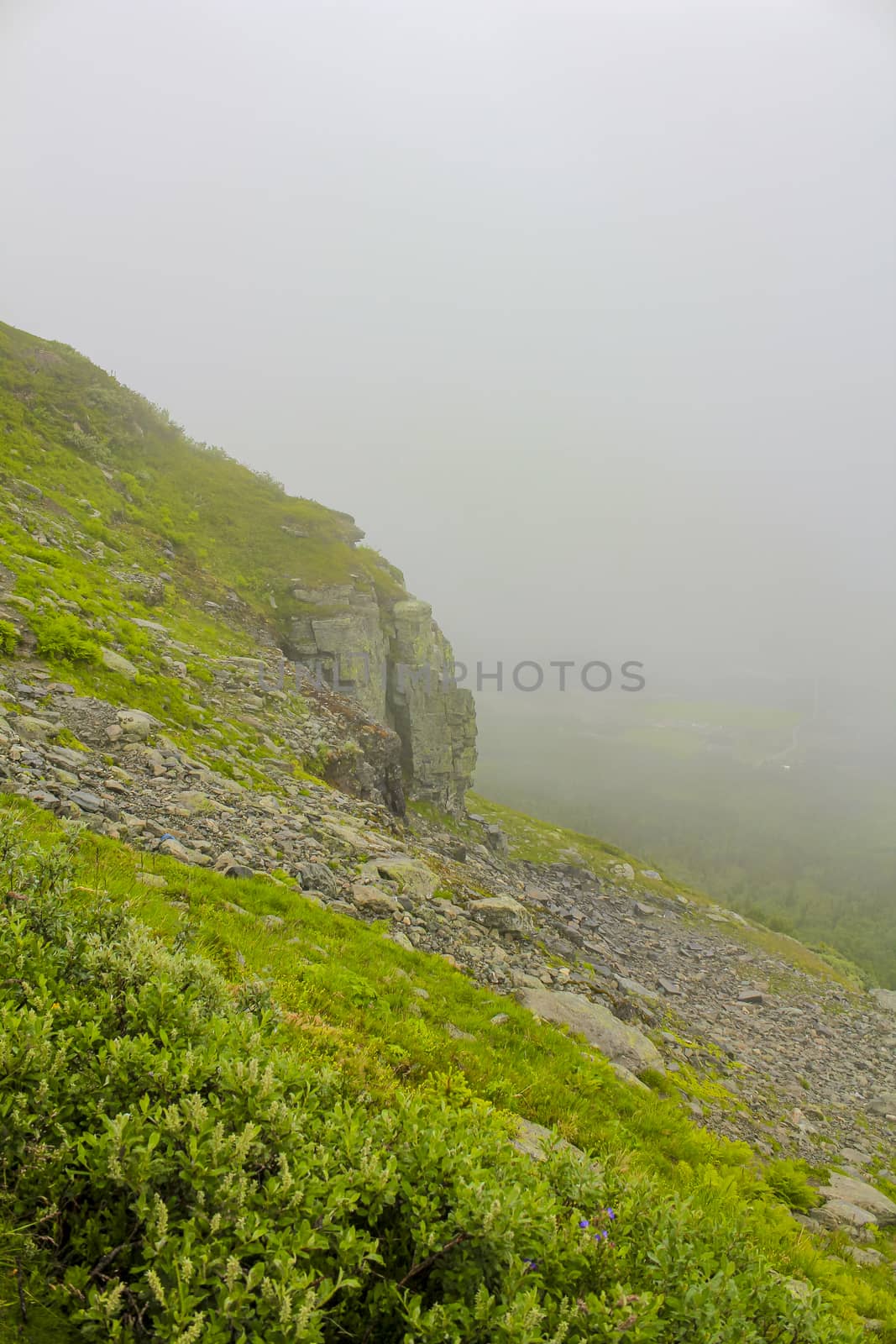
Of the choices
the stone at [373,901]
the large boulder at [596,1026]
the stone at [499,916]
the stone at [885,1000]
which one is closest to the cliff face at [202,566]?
the stone at [373,901]

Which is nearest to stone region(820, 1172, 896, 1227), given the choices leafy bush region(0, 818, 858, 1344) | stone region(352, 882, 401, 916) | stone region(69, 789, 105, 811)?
stone region(352, 882, 401, 916)

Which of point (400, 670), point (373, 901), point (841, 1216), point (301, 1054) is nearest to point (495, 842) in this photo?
point (400, 670)

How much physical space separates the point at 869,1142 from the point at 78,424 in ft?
150

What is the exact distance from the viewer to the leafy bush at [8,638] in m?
14.8

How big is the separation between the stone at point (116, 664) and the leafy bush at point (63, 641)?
356 millimetres

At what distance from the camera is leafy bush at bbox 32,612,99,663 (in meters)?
15.8

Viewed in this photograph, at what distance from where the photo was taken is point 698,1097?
13.9 metres

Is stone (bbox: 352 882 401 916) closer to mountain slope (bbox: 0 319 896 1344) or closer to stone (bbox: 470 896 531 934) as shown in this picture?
mountain slope (bbox: 0 319 896 1344)

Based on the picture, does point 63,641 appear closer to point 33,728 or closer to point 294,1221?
point 33,728

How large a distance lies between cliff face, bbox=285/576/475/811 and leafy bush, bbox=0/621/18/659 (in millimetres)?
16896

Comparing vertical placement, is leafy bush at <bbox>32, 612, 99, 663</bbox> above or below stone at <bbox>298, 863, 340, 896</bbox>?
above

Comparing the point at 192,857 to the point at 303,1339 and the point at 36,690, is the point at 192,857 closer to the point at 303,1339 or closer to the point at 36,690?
the point at 36,690

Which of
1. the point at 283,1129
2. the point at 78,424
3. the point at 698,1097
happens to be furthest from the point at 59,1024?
the point at 78,424

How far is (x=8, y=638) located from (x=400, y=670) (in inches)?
1039
